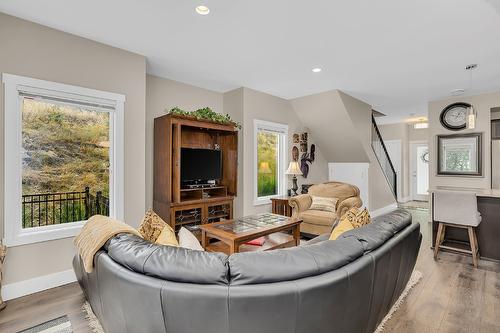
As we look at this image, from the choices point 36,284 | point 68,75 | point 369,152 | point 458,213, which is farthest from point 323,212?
point 68,75

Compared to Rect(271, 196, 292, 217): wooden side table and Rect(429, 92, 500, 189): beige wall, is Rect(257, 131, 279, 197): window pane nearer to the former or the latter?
Rect(271, 196, 292, 217): wooden side table

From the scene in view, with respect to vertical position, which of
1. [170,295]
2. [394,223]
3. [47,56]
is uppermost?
[47,56]

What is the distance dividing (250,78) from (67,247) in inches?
129

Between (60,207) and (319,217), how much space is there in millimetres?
3395

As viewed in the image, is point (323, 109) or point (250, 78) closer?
point (250, 78)

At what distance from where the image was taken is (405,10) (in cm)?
229

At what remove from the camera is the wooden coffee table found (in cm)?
271

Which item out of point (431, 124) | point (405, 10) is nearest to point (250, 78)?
point (405, 10)

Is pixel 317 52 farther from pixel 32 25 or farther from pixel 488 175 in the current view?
pixel 488 175

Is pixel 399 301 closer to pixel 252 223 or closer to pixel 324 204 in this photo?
pixel 252 223

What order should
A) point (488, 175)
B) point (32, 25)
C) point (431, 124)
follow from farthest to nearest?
point (431, 124)
point (488, 175)
point (32, 25)

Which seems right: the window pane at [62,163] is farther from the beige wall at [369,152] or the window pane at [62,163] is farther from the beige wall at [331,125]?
the beige wall at [369,152]

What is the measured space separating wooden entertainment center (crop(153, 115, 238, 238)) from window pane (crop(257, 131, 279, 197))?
0.70m

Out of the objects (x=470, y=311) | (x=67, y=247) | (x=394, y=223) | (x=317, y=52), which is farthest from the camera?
(x=317, y=52)
